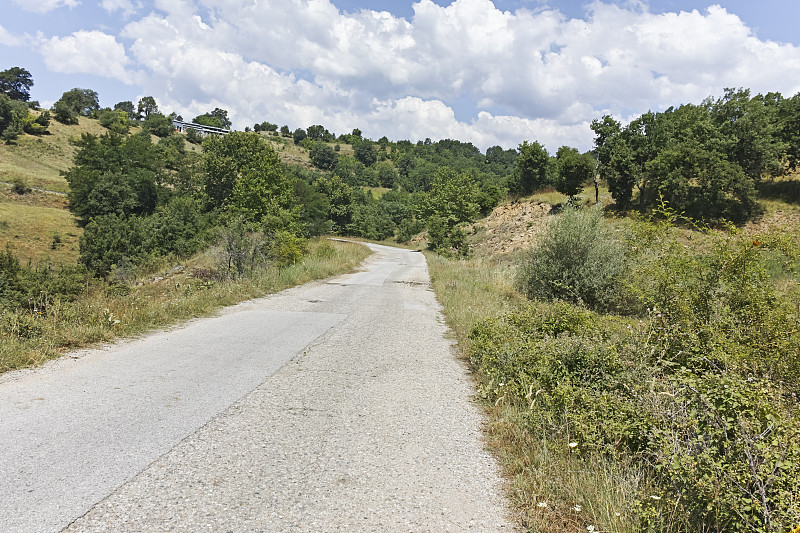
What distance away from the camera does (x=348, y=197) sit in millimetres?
80375

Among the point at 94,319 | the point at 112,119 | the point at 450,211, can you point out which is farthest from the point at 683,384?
the point at 112,119

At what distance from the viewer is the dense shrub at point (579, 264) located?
1358cm

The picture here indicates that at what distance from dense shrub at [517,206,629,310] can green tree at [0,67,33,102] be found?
157 m

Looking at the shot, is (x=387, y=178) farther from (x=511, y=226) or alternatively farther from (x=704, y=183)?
(x=704, y=183)

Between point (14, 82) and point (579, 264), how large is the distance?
165636 mm

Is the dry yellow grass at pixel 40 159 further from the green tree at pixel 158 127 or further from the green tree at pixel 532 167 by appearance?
the green tree at pixel 532 167

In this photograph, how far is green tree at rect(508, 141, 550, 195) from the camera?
182 ft

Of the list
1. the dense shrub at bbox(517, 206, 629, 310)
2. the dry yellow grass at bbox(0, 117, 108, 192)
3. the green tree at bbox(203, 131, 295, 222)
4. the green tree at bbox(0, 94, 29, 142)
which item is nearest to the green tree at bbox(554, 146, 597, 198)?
the green tree at bbox(203, 131, 295, 222)

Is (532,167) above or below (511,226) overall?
above

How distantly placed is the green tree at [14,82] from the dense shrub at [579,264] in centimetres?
15689

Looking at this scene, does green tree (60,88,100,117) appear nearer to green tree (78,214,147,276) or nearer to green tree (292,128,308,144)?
green tree (292,128,308,144)

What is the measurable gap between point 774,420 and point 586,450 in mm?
1398

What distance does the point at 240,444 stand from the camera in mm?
3900

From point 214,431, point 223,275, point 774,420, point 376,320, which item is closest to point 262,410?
point 214,431
